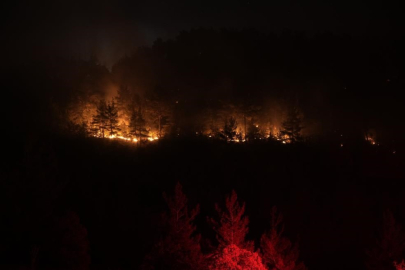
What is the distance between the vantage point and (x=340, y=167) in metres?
34.2

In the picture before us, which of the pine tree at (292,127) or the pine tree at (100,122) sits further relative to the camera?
the pine tree at (292,127)

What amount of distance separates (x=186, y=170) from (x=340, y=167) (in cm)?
1448

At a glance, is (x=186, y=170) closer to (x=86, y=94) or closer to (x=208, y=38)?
(x=86, y=94)

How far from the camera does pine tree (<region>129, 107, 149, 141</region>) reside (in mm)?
33000

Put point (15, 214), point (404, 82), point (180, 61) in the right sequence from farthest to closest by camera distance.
Answer: point (180, 61), point (404, 82), point (15, 214)

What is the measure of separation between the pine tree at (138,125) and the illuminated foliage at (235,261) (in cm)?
2324

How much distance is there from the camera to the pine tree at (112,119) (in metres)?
33.1

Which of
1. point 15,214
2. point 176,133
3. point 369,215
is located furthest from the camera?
point 176,133

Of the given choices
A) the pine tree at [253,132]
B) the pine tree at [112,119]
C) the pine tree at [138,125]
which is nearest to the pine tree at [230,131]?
the pine tree at [253,132]

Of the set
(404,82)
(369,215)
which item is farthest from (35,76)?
(404,82)

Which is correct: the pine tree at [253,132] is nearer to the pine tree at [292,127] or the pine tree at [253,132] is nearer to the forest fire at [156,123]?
the forest fire at [156,123]

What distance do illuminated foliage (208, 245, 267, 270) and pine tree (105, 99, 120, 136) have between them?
24292mm

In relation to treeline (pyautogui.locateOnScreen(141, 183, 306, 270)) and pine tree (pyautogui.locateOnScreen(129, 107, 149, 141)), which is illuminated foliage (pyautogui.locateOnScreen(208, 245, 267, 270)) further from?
pine tree (pyautogui.locateOnScreen(129, 107, 149, 141))

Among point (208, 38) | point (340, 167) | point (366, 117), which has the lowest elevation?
point (340, 167)
